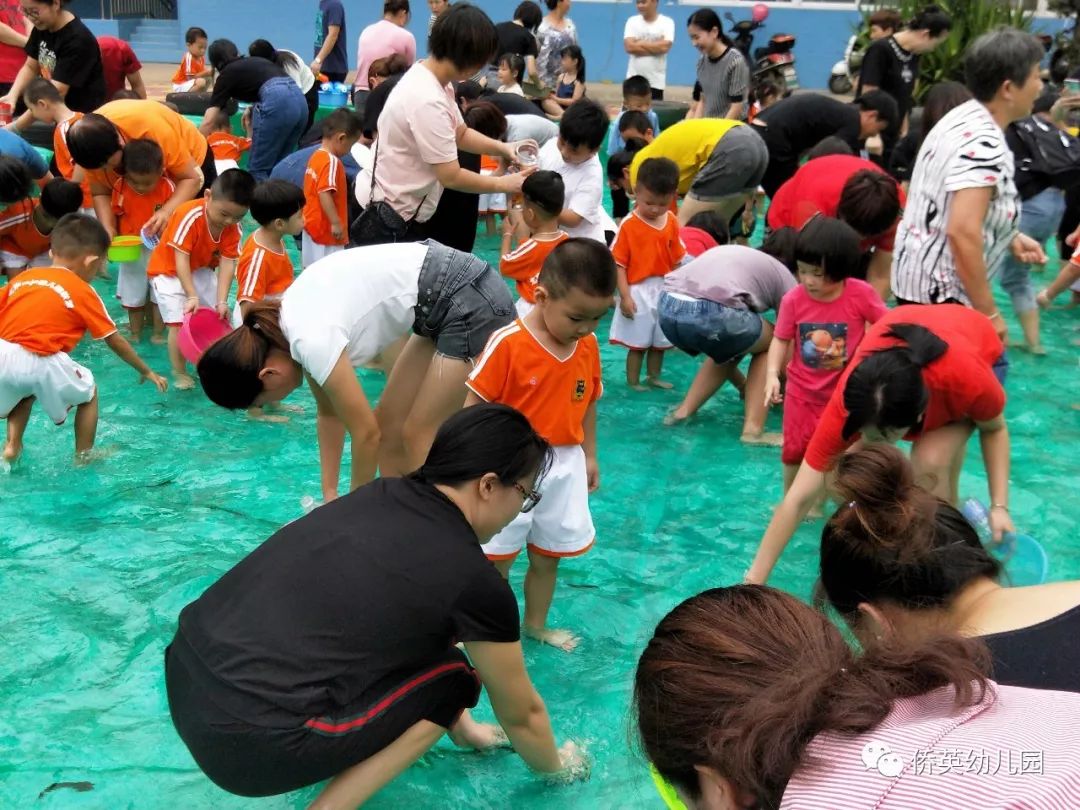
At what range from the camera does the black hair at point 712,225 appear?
21.1 ft

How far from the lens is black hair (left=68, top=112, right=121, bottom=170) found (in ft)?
19.6

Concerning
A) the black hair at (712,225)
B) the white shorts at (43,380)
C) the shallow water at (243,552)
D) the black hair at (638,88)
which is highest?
the black hair at (638,88)

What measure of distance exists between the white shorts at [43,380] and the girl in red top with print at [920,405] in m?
3.01

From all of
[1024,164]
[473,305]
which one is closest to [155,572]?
[473,305]

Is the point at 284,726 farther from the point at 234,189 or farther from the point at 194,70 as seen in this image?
the point at 194,70

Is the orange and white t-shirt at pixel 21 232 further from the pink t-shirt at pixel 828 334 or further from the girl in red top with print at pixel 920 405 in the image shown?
the girl in red top with print at pixel 920 405

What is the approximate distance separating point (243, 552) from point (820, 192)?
3.48 m

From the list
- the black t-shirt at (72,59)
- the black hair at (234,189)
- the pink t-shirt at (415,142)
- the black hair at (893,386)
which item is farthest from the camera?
the black t-shirt at (72,59)

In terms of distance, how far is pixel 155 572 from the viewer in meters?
4.14

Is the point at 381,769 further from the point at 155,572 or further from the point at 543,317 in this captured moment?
the point at 155,572

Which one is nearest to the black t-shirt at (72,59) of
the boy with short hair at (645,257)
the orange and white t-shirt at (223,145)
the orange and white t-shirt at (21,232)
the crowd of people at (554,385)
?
the crowd of people at (554,385)

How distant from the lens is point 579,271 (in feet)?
11.0

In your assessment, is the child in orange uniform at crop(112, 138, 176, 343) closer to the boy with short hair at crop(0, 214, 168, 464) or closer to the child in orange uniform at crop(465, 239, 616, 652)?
the boy with short hair at crop(0, 214, 168, 464)

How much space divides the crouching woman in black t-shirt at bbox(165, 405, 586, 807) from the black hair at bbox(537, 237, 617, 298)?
77cm
